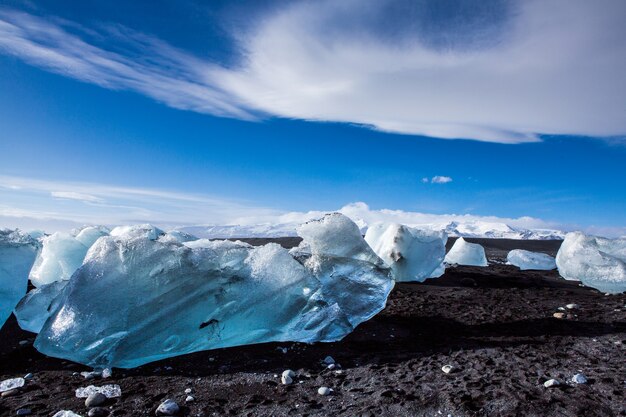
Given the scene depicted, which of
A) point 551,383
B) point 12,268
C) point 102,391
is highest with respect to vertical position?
point 12,268

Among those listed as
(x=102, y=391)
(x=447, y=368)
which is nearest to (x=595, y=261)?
(x=447, y=368)

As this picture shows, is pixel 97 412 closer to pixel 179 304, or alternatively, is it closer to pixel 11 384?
pixel 11 384

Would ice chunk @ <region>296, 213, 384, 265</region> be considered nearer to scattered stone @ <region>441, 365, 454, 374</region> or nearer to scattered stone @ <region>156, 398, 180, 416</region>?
scattered stone @ <region>441, 365, 454, 374</region>

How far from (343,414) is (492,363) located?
2063 mm

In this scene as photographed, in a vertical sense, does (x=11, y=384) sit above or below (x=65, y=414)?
below

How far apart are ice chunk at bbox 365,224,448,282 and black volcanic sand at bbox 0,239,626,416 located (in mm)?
2750

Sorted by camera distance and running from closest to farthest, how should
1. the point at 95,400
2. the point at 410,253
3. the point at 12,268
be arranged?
the point at 95,400 → the point at 12,268 → the point at 410,253

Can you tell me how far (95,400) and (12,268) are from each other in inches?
137

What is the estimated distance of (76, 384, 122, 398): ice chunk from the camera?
12.9 feet

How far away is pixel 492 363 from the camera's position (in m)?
4.73

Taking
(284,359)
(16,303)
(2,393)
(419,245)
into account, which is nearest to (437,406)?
(284,359)

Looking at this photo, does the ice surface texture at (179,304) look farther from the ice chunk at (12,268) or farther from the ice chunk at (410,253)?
the ice chunk at (410,253)

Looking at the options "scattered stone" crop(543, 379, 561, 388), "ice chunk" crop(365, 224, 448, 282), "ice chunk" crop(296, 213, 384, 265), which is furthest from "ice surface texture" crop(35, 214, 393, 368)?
"ice chunk" crop(365, 224, 448, 282)

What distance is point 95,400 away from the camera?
12.3 ft
